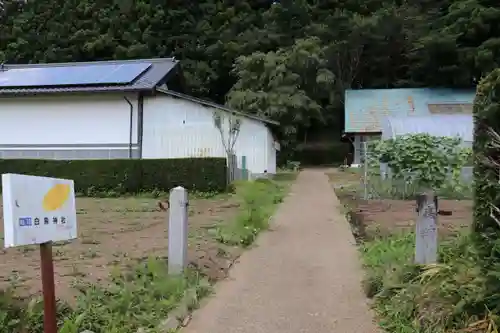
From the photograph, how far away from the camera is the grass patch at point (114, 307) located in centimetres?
467

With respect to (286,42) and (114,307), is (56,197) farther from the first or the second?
(286,42)

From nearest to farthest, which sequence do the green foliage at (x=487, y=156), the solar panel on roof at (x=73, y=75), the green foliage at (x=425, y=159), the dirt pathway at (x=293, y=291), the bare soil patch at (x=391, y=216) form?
Result: the green foliage at (x=487, y=156), the dirt pathway at (x=293, y=291), the bare soil patch at (x=391, y=216), the green foliage at (x=425, y=159), the solar panel on roof at (x=73, y=75)

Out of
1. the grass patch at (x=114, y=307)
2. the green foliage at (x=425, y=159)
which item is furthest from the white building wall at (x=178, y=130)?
the grass patch at (x=114, y=307)

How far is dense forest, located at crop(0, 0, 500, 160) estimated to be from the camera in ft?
131

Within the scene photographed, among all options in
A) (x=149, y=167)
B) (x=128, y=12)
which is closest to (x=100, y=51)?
(x=128, y=12)

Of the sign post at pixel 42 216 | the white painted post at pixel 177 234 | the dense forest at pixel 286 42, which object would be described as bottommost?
the white painted post at pixel 177 234

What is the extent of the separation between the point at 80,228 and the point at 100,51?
41.2 metres

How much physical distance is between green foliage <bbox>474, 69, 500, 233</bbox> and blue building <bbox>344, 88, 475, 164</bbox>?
31.5 metres

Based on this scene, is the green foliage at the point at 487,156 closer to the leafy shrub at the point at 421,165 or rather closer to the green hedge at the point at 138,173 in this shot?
the leafy shrub at the point at 421,165

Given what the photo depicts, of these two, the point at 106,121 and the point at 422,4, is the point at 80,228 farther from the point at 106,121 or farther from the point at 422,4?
the point at 422,4

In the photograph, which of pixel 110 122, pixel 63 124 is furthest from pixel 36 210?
pixel 63 124

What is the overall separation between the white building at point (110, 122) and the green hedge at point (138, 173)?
128 inches

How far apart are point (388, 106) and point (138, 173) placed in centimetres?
2672

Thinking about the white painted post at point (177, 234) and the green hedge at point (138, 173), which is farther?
the green hedge at point (138, 173)
